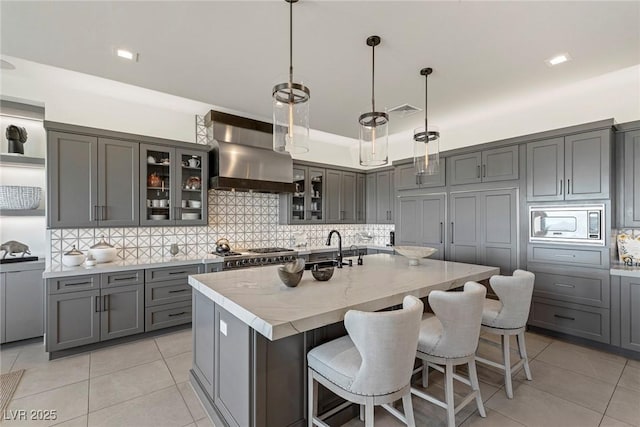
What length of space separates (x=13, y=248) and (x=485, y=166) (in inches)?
225

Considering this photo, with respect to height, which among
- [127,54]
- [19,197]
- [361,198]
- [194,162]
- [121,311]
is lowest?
[121,311]

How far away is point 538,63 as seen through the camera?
2.85m

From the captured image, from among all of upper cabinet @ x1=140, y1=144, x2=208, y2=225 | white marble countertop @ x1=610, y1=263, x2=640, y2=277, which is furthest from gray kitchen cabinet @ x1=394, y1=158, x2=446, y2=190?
upper cabinet @ x1=140, y1=144, x2=208, y2=225

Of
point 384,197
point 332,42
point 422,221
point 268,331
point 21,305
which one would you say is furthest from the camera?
point 384,197

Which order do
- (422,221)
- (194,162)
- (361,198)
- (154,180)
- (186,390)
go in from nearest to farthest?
(186,390), (154,180), (194,162), (422,221), (361,198)

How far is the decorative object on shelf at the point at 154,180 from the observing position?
12.3 ft

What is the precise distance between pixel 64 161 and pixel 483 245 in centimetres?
507

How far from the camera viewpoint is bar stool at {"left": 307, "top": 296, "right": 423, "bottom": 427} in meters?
1.37

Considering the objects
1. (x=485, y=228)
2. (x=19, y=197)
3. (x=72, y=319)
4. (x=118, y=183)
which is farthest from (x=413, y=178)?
(x=19, y=197)

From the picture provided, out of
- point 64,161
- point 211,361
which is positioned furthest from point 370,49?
point 64,161

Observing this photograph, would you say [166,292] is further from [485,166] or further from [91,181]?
[485,166]

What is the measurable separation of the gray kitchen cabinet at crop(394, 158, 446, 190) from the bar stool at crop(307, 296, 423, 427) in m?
3.32

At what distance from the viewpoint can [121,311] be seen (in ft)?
10.5

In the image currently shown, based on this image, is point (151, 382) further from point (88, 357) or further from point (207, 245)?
point (207, 245)
